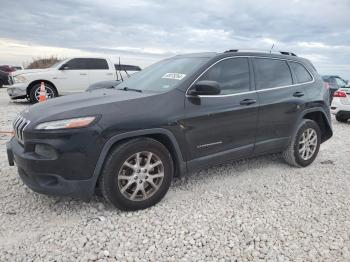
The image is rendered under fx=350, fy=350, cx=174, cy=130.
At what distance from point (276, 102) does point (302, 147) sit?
100 centimetres

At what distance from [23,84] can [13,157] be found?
8.56 m

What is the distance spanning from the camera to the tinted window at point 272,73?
4738 mm

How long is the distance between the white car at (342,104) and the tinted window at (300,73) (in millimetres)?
5432

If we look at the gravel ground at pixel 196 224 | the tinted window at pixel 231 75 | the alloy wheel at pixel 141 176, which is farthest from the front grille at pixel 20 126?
the tinted window at pixel 231 75

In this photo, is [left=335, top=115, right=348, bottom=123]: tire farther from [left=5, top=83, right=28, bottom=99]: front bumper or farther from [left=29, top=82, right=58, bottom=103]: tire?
[left=5, top=83, right=28, bottom=99]: front bumper

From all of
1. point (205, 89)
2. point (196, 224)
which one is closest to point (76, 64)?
point (205, 89)

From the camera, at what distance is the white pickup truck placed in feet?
37.5

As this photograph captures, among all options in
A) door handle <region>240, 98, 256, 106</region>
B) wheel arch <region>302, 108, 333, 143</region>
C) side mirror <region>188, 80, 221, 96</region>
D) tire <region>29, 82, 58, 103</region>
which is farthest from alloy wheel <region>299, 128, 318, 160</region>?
tire <region>29, 82, 58, 103</region>

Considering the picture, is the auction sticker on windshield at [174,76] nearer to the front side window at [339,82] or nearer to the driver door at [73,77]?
the driver door at [73,77]

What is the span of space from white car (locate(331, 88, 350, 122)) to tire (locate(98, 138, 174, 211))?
8072 millimetres

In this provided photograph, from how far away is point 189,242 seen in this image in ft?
10.3

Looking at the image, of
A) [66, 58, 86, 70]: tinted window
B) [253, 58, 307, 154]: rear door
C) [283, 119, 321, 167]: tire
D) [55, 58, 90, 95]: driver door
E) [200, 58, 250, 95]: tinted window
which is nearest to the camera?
[200, 58, 250, 95]: tinted window

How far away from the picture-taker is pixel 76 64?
39.6 ft

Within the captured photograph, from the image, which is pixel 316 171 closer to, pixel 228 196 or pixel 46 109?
pixel 228 196
